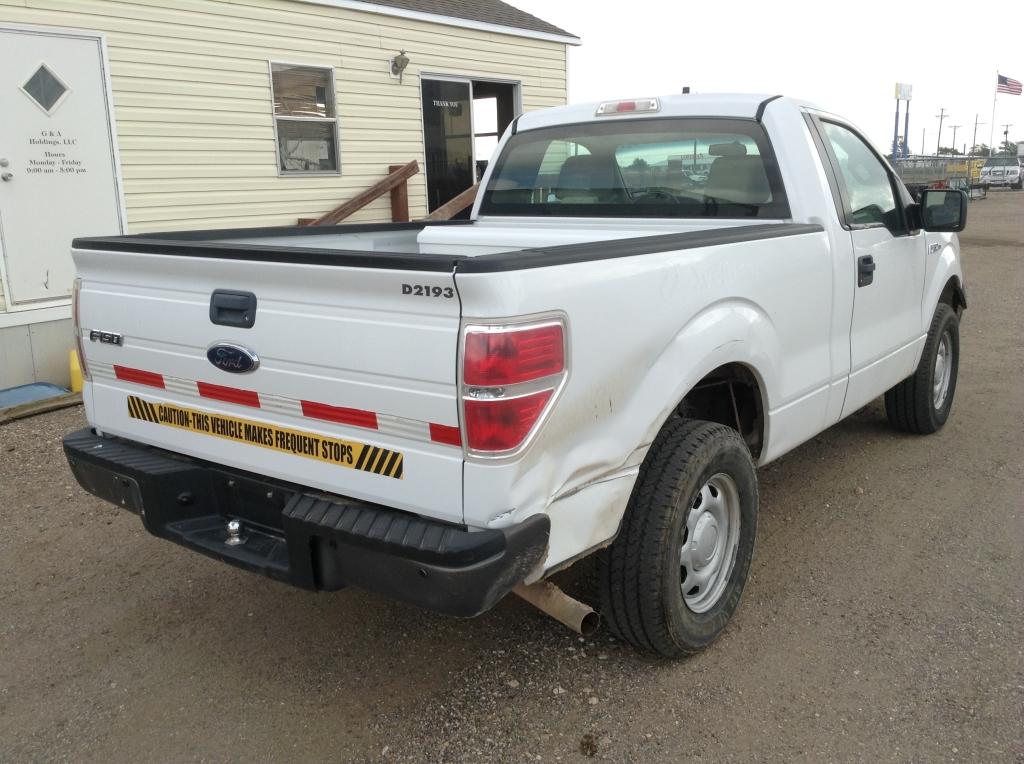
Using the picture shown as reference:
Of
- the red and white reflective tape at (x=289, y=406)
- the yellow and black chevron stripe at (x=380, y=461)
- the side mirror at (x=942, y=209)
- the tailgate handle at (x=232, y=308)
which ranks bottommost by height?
the yellow and black chevron stripe at (x=380, y=461)

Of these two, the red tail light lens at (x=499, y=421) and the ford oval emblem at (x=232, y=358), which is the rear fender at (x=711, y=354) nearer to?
the red tail light lens at (x=499, y=421)

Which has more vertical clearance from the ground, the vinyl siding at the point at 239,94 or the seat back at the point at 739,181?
the vinyl siding at the point at 239,94

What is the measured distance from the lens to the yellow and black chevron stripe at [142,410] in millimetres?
2969

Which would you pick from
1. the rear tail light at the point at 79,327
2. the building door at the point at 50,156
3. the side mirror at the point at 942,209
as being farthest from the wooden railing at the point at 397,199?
the rear tail light at the point at 79,327

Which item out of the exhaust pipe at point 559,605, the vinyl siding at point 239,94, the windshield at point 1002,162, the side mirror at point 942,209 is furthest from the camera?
the windshield at point 1002,162

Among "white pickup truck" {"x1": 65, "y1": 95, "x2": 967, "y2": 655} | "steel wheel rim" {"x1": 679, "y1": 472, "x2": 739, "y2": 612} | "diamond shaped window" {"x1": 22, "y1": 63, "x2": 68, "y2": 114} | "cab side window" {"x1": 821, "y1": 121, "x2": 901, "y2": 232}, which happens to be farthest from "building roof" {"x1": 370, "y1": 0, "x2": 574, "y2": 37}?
"steel wheel rim" {"x1": 679, "y1": 472, "x2": 739, "y2": 612}

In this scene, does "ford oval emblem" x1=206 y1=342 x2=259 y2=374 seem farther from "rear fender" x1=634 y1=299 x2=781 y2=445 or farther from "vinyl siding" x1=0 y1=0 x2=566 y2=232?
"vinyl siding" x1=0 y1=0 x2=566 y2=232

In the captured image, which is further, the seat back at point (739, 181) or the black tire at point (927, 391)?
the black tire at point (927, 391)

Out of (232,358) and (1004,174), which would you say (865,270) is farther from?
(1004,174)

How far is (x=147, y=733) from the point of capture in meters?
2.78

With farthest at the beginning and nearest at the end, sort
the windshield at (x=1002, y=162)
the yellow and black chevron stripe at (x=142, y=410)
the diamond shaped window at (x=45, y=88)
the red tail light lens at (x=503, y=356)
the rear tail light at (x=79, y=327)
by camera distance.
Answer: the windshield at (x=1002, y=162), the diamond shaped window at (x=45, y=88), the rear tail light at (x=79, y=327), the yellow and black chevron stripe at (x=142, y=410), the red tail light lens at (x=503, y=356)

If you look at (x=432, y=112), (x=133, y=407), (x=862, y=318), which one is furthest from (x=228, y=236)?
(x=432, y=112)

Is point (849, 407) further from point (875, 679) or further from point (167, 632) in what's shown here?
point (167, 632)

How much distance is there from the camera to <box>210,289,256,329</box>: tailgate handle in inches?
102
